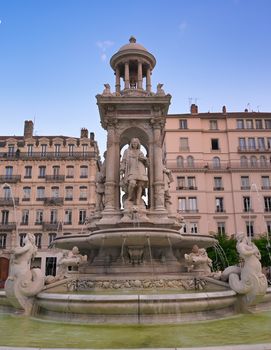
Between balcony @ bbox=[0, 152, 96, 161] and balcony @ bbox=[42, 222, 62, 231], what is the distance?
9626mm

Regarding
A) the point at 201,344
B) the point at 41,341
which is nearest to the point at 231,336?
the point at 201,344

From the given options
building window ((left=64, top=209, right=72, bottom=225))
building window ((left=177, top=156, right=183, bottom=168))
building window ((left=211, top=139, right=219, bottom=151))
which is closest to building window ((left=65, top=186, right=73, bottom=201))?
building window ((left=64, top=209, right=72, bottom=225))

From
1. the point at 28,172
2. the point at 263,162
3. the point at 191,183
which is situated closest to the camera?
the point at 191,183

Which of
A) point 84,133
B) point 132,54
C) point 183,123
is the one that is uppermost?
point 183,123

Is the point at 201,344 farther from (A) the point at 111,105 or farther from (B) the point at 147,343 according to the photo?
(A) the point at 111,105

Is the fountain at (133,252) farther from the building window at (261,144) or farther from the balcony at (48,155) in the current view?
the building window at (261,144)

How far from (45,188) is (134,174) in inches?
1519

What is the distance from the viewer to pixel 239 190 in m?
49.2

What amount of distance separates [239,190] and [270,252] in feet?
47.8

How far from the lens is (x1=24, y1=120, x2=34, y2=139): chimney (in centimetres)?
5449

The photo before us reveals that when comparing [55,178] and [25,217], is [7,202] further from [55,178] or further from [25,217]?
[55,178]

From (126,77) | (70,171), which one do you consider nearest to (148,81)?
(126,77)

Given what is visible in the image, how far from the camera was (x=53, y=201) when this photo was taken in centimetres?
4850

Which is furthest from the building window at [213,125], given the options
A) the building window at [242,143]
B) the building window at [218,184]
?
the building window at [218,184]
